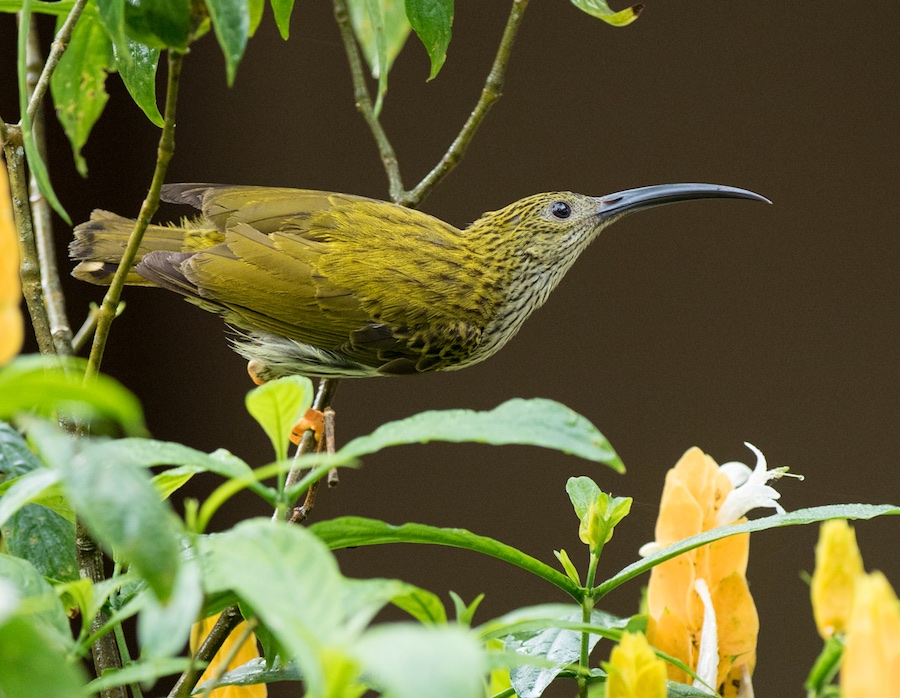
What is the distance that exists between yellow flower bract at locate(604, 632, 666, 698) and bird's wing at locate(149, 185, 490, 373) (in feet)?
2.29

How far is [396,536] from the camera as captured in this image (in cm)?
37

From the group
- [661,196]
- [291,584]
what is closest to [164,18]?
[291,584]

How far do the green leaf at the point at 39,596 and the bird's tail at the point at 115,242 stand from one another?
67 centimetres

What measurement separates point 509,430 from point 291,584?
7 centimetres

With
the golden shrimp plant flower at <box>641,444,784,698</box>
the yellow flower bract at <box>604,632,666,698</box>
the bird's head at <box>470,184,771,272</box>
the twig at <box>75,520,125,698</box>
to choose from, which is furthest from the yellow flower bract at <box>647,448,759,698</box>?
the bird's head at <box>470,184,771,272</box>

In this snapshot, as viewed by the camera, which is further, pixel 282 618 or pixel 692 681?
pixel 692 681

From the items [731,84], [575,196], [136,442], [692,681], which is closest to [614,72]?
[731,84]

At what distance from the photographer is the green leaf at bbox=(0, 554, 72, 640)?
0.27 m

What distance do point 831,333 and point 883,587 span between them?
189 centimetres

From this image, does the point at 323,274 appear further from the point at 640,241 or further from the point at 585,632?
the point at 640,241

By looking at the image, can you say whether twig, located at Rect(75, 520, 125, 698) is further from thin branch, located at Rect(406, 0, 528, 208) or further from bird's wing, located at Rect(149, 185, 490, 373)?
bird's wing, located at Rect(149, 185, 490, 373)

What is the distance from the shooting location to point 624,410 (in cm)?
205

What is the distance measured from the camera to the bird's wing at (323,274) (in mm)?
976

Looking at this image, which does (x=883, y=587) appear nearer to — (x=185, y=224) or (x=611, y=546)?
(x=185, y=224)
